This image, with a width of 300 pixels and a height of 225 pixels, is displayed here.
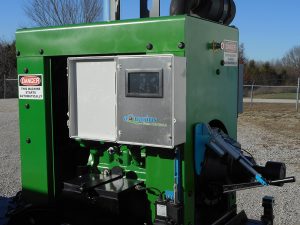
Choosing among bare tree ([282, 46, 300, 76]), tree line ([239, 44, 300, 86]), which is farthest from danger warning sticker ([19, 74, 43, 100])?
bare tree ([282, 46, 300, 76])

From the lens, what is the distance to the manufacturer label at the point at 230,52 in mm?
2490

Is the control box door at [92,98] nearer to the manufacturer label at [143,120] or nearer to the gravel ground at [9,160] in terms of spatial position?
the manufacturer label at [143,120]

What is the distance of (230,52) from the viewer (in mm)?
2557

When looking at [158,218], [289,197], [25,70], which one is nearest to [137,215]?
[158,218]

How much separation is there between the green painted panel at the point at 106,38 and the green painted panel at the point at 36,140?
96mm

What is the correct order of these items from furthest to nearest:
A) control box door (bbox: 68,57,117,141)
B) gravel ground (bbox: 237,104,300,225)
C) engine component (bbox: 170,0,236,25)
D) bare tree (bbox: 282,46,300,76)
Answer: bare tree (bbox: 282,46,300,76)
gravel ground (bbox: 237,104,300,225)
engine component (bbox: 170,0,236,25)
control box door (bbox: 68,57,117,141)

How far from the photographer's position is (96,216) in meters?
2.22

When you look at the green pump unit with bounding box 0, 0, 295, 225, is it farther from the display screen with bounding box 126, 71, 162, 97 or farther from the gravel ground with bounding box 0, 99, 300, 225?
the gravel ground with bounding box 0, 99, 300, 225

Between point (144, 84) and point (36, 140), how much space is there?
89 centimetres

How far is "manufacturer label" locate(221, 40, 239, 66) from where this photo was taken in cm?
249

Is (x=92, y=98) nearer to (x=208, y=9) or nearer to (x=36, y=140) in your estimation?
(x=36, y=140)

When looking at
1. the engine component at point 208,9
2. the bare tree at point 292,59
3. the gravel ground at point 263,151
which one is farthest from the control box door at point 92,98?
the bare tree at point 292,59

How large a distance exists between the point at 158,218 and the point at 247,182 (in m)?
0.59

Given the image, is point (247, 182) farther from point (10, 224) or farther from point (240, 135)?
point (240, 135)
